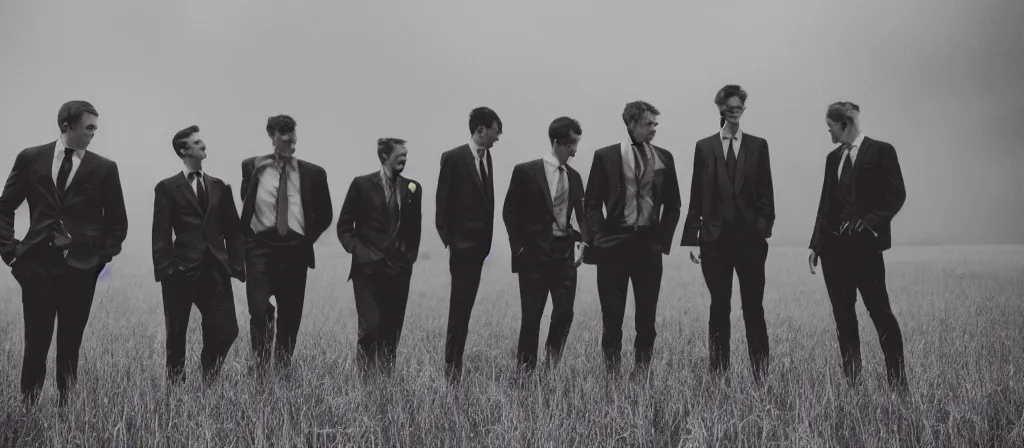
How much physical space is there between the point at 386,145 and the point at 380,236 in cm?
65

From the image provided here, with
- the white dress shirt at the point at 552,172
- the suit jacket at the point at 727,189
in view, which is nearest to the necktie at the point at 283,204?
the white dress shirt at the point at 552,172

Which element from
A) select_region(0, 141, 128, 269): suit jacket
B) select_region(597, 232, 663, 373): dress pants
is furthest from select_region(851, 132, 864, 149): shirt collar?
select_region(0, 141, 128, 269): suit jacket

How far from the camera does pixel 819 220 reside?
5207 mm

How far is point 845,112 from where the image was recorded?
5.04 meters

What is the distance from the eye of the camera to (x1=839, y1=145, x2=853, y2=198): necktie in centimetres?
503

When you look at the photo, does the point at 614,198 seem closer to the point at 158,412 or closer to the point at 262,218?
the point at 262,218

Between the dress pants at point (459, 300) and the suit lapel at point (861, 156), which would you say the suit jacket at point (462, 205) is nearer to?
the dress pants at point (459, 300)

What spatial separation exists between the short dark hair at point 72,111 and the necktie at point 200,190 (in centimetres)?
73

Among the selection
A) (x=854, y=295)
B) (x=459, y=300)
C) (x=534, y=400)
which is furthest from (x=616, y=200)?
(x=854, y=295)

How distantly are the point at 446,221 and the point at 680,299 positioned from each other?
6718mm

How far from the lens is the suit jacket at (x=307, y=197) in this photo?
17.9ft

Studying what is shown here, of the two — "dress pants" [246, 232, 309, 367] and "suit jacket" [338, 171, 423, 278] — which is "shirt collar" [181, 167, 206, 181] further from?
"suit jacket" [338, 171, 423, 278]

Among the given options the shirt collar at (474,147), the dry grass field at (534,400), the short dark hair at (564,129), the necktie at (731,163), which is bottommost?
the dry grass field at (534,400)

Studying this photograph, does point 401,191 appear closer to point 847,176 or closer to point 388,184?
point 388,184
